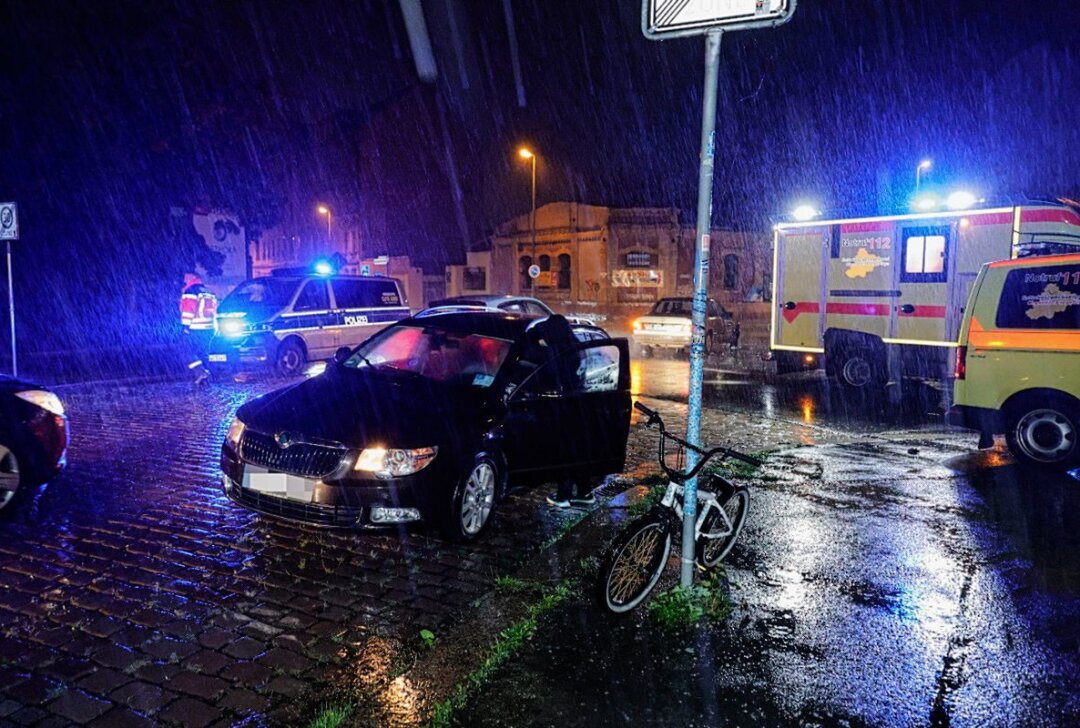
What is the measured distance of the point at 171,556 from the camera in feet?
16.2

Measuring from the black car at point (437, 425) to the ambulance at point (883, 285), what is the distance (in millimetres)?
8309

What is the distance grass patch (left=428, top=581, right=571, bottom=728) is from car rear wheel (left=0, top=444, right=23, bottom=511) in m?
3.93

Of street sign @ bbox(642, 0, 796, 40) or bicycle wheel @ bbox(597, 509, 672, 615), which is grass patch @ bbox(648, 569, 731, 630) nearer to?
bicycle wheel @ bbox(597, 509, 672, 615)

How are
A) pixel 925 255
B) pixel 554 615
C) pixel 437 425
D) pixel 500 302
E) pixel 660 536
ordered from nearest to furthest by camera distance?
1. pixel 554 615
2. pixel 660 536
3. pixel 437 425
4. pixel 925 255
5. pixel 500 302

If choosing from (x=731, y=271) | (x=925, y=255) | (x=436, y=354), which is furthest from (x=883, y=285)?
(x=731, y=271)

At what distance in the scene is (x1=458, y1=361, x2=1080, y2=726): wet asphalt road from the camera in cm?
332

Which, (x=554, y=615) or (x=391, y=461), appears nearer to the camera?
(x=554, y=615)

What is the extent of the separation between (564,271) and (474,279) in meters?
7.69

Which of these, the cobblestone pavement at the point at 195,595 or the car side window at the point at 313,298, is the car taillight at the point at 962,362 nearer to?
the cobblestone pavement at the point at 195,595

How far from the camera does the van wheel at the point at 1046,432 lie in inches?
298

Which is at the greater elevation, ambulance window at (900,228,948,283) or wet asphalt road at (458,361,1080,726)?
ambulance window at (900,228,948,283)

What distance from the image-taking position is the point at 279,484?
497 centimetres

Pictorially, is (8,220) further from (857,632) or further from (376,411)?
(857,632)

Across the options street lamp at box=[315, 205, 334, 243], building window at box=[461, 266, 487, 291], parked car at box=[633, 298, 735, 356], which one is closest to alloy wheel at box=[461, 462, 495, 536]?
parked car at box=[633, 298, 735, 356]
